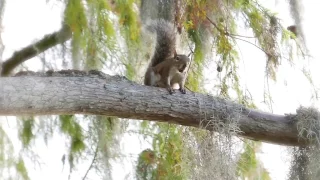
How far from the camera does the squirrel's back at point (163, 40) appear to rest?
9.14ft

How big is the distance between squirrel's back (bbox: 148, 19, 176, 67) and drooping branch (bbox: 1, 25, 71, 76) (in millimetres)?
415

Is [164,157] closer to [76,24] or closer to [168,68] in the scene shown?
[168,68]

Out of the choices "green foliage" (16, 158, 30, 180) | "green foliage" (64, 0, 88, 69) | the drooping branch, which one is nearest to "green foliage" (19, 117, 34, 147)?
"green foliage" (16, 158, 30, 180)

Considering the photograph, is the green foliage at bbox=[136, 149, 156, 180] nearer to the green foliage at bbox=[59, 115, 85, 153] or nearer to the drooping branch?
the green foliage at bbox=[59, 115, 85, 153]

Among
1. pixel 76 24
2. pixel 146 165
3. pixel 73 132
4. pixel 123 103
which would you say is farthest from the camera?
pixel 146 165

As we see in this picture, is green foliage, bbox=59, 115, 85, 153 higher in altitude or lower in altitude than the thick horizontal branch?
lower

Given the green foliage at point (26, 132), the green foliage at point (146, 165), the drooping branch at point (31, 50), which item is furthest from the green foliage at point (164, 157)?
the drooping branch at point (31, 50)

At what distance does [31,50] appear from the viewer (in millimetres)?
3045

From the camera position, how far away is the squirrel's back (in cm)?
279

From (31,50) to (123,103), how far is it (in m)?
0.78

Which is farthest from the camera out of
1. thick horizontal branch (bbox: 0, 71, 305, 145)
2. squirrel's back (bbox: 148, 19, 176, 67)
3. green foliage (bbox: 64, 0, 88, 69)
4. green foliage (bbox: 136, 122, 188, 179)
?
green foliage (bbox: 136, 122, 188, 179)

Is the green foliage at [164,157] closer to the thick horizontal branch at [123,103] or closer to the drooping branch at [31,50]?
the thick horizontal branch at [123,103]

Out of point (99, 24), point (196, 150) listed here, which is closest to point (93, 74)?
point (99, 24)

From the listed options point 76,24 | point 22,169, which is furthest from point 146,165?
point 76,24
